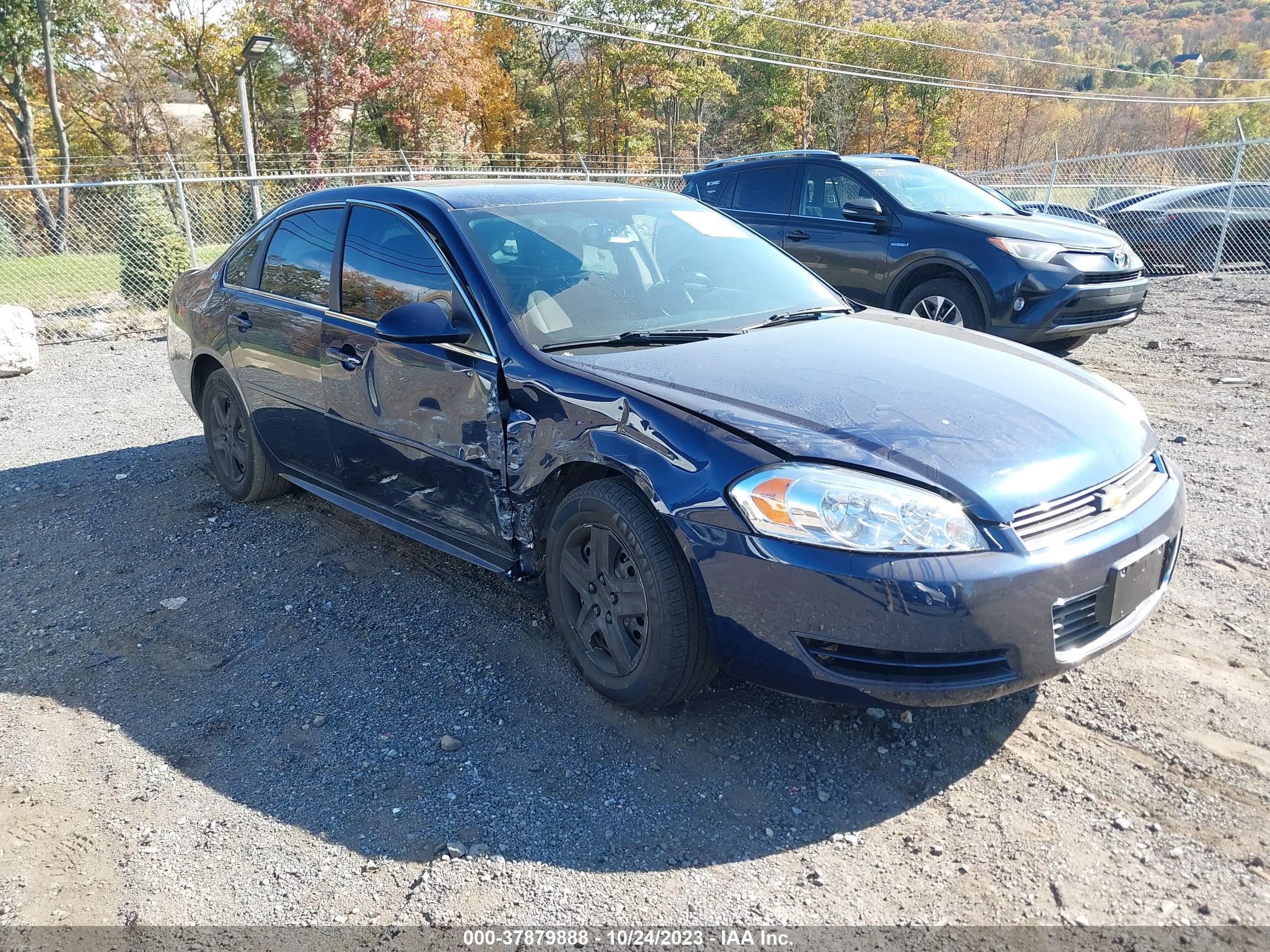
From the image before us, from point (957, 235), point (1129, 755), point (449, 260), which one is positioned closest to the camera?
point (1129, 755)

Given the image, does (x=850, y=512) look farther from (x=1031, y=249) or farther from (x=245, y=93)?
(x=245, y=93)

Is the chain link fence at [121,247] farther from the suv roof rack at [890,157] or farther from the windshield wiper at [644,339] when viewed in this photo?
the windshield wiper at [644,339]

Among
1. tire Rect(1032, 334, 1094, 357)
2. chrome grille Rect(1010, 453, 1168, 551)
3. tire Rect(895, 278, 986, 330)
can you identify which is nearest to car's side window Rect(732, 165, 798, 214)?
tire Rect(895, 278, 986, 330)

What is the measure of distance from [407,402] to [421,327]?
1.40 feet

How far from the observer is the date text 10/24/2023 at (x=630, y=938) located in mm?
2104

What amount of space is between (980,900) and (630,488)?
1415 millimetres

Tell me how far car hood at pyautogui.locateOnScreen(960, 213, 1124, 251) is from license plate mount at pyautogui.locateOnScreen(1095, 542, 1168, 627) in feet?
16.3

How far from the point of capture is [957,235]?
7133 mm

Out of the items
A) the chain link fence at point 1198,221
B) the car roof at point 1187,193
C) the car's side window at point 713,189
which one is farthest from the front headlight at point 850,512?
the car roof at point 1187,193

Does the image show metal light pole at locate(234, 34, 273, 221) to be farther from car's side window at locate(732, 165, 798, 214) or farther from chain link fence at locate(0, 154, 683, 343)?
car's side window at locate(732, 165, 798, 214)

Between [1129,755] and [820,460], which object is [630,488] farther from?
[1129,755]

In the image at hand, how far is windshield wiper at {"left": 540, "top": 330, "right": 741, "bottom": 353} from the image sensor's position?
124 inches

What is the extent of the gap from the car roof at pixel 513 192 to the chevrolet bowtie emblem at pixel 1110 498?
92.0 inches

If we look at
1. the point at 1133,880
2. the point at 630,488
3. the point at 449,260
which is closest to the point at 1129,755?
the point at 1133,880
